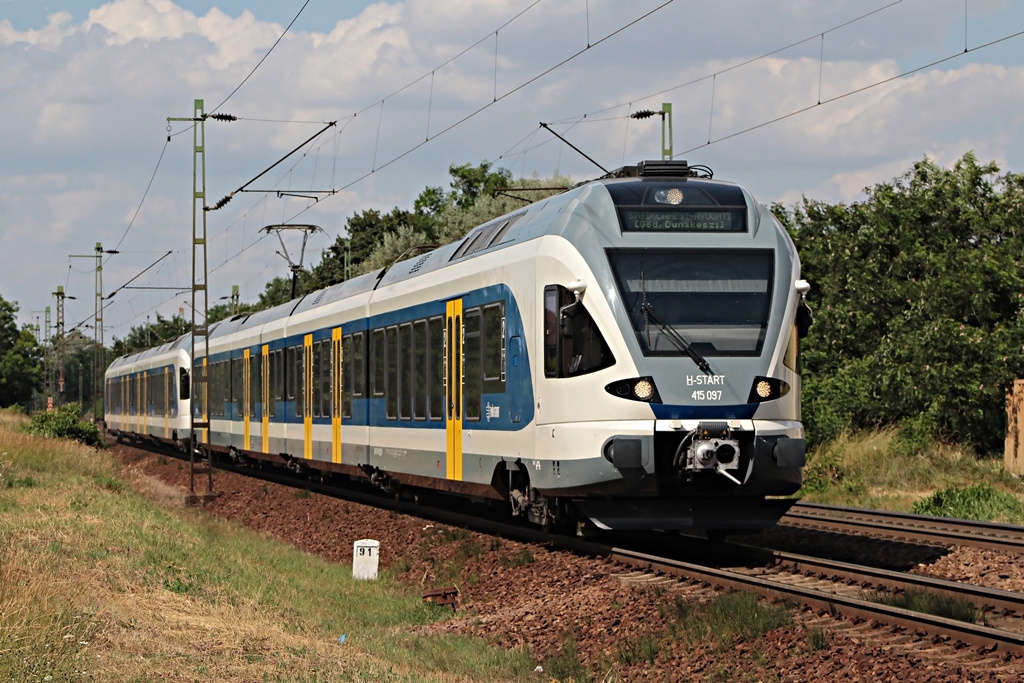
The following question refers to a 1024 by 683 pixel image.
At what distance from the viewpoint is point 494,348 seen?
16094 mm

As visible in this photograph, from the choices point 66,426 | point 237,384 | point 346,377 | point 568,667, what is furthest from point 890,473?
point 66,426

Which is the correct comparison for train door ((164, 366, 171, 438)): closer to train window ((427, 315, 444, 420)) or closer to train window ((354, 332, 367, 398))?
train window ((354, 332, 367, 398))

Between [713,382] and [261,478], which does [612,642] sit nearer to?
[713,382]

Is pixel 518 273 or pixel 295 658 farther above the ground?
pixel 518 273

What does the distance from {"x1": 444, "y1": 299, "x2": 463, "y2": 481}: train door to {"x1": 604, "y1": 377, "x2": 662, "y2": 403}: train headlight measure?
421cm

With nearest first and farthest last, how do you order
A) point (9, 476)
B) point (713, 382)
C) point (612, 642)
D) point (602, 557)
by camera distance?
point (612, 642) → point (713, 382) → point (602, 557) → point (9, 476)

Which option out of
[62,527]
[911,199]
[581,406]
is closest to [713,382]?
[581,406]

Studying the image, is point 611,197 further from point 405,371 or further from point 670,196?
point 405,371

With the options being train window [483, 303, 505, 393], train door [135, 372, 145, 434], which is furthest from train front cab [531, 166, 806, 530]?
train door [135, 372, 145, 434]

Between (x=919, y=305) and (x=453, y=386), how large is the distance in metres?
13.1

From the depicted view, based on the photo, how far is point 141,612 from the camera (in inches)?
448

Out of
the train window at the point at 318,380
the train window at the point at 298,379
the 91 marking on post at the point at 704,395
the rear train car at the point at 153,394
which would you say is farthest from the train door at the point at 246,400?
the 91 marking on post at the point at 704,395

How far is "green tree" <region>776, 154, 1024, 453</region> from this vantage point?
25.8m

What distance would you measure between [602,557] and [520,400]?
1962 millimetres
